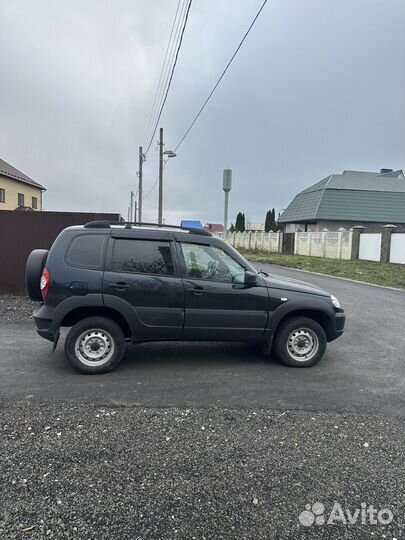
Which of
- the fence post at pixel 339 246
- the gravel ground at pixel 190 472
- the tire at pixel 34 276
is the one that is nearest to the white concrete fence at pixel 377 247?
the fence post at pixel 339 246

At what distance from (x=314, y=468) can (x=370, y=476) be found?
1.31 ft

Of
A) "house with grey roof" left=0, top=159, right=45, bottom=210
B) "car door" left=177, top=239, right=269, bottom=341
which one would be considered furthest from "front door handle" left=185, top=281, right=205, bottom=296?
"house with grey roof" left=0, top=159, right=45, bottom=210

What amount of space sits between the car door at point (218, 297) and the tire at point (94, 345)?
90 centimetres

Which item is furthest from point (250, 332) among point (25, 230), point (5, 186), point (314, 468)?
point (5, 186)

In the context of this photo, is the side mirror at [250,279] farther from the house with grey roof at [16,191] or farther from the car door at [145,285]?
the house with grey roof at [16,191]

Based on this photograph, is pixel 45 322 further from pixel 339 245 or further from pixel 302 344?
pixel 339 245

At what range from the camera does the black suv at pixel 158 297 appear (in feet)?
16.3

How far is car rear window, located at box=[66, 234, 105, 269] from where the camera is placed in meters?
5.06

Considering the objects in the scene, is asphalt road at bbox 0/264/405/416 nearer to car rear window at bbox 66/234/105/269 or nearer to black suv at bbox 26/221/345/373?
black suv at bbox 26/221/345/373

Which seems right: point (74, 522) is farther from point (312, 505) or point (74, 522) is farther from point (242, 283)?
point (242, 283)

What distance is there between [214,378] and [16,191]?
39.4 meters

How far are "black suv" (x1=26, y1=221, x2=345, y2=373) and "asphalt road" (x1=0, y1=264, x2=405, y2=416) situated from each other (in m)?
0.36

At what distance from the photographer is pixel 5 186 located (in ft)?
120

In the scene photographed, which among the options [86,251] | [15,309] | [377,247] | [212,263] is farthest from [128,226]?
[377,247]
